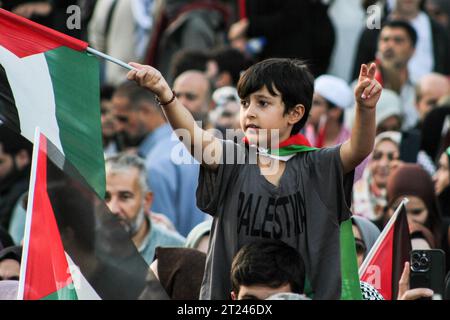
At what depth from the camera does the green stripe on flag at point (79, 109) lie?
6.33 m

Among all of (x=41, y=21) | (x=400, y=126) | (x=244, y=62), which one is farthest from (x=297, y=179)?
(x=41, y=21)

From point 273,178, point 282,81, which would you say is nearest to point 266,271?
point 273,178

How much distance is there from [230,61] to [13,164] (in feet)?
8.00

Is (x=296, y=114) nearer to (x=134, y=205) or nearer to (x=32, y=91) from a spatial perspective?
(x=32, y=91)

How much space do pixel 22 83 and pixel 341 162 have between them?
160 cm

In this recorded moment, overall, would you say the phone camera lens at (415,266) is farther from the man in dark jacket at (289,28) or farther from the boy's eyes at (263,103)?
the man in dark jacket at (289,28)

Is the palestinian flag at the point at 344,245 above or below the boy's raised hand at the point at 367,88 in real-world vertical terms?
below

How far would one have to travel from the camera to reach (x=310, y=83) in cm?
614

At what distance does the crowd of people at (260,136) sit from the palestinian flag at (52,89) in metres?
0.47

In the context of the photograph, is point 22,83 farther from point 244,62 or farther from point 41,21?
point 41,21

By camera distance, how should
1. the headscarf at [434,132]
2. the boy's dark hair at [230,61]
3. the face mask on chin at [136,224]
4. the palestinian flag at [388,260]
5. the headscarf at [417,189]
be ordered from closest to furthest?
the palestinian flag at [388,260] < the face mask on chin at [136,224] < the headscarf at [417,189] < the headscarf at [434,132] < the boy's dark hair at [230,61]

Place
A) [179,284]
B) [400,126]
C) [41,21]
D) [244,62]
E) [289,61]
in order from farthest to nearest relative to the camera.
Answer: [41,21] < [244,62] < [400,126] < [179,284] < [289,61]

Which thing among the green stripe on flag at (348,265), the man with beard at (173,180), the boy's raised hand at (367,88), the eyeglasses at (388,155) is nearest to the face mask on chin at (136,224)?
the man with beard at (173,180)

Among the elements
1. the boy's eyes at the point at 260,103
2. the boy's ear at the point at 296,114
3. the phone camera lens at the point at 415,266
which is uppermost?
the boy's eyes at the point at 260,103
